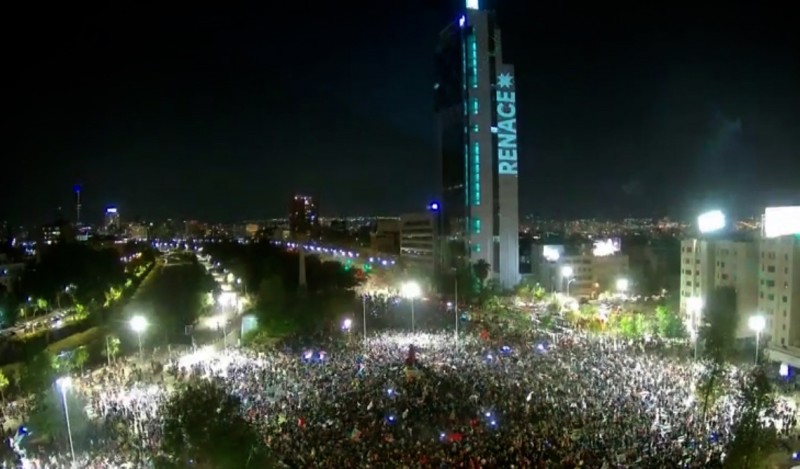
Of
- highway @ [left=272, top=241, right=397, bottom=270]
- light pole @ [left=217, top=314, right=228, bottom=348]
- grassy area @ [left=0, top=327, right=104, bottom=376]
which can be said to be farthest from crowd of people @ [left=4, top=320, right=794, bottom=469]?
highway @ [left=272, top=241, right=397, bottom=270]

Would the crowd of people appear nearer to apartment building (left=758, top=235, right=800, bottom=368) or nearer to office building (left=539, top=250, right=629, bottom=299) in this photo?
apartment building (left=758, top=235, right=800, bottom=368)

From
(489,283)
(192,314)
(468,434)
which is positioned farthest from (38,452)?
(489,283)

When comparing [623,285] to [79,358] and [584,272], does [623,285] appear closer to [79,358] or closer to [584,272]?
[584,272]

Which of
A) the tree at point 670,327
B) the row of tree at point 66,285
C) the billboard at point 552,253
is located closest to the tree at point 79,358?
the row of tree at point 66,285

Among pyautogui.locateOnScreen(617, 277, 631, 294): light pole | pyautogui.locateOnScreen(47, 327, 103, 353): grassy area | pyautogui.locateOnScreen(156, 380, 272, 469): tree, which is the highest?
pyautogui.locateOnScreen(156, 380, 272, 469): tree

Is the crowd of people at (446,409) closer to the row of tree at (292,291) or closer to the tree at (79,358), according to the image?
the tree at (79,358)

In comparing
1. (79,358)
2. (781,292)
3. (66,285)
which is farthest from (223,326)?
(781,292)
